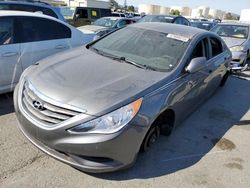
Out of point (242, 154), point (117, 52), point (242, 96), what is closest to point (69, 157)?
point (117, 52)

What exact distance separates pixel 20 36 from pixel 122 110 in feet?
9.20

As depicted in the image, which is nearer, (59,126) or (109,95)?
(59,126)

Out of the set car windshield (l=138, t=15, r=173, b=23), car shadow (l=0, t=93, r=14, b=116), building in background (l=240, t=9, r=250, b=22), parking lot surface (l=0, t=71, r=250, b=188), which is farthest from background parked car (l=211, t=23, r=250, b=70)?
building in background (l=240, t=9, r=250, b=22)

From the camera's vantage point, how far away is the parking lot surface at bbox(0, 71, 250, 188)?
2.72 m

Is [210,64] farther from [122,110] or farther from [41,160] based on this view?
[41,160]

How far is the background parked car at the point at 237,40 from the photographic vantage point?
26.8ft

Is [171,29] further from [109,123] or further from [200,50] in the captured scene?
[109,123]

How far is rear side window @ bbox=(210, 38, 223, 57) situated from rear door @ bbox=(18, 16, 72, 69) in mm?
2820

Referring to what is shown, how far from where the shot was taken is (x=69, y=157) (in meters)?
2.52

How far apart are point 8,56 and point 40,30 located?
88cm

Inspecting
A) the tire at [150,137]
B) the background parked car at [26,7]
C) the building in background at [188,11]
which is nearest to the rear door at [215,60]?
the tire at [150,137]

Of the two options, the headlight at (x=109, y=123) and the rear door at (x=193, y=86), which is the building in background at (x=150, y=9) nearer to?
the rear door at (x=193, y=86)

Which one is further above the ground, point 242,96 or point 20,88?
point 20,88

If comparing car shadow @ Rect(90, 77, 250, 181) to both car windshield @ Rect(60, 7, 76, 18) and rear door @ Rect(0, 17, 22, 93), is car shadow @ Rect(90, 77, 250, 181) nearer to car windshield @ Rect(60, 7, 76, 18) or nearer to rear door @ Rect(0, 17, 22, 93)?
rear door @ Rect(0, 17, 22, 93)
